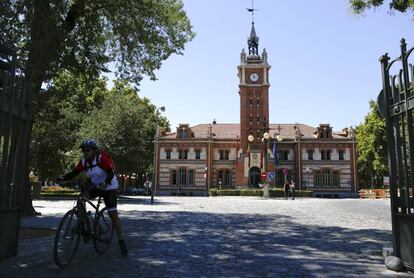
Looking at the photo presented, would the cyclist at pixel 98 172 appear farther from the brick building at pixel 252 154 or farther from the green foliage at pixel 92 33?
the brick building at pixel 252 154

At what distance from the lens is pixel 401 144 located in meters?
6.61

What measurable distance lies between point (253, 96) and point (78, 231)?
58.5 metres

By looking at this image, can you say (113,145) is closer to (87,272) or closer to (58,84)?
(58,84)

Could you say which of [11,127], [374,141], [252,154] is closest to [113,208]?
[11,127]

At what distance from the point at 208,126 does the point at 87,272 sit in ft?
205

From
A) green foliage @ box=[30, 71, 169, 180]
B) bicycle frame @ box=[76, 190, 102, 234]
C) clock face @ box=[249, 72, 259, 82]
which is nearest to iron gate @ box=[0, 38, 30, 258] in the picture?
bicycle frame @ box=[76, 190, 102, 234]

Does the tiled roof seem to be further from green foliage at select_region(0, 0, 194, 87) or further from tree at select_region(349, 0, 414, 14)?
tree at select_region(349, 0, 414, 14)

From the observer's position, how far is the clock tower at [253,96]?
6284 cm

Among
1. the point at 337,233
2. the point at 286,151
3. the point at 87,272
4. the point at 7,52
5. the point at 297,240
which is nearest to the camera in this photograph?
the point at 87,272

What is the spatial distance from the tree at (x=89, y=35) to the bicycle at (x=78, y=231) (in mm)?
4115

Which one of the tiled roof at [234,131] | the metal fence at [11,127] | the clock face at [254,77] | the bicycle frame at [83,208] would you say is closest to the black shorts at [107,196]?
the bicycle frame at [83,208]

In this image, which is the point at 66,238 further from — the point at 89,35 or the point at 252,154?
the point at 252,154

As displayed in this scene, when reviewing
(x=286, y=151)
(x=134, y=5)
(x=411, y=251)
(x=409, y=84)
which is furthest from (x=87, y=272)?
(x=286, y=151)

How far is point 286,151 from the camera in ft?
212
